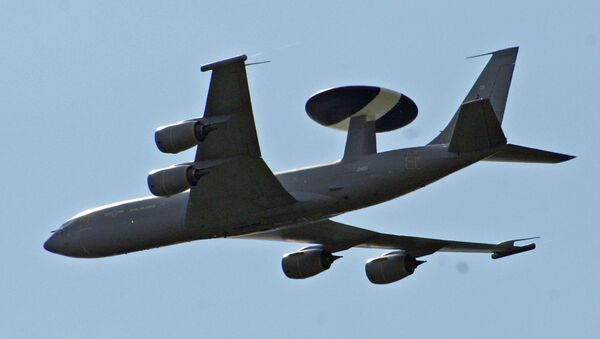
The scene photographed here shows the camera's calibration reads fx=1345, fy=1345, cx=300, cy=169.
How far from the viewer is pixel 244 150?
119 feet

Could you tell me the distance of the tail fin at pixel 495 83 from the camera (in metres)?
38.0

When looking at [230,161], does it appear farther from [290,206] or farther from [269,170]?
[290,206]

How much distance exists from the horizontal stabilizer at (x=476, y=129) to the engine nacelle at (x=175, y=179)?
23.1 ft

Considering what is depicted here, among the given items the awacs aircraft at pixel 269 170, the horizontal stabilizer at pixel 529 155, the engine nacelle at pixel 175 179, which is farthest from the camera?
the engine nacelle at pixel 175 179

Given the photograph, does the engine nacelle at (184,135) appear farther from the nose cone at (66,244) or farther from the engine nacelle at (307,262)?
the engine nacelle at (307,262)

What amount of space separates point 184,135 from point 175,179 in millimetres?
2037

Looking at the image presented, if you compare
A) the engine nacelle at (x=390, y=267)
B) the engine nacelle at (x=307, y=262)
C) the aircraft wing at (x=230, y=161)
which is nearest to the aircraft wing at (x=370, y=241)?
the engine nacelle at (x=307, y=262)

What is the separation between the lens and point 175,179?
36.9 metres

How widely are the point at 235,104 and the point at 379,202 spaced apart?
569cm

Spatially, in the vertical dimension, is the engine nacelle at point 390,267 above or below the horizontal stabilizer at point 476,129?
below

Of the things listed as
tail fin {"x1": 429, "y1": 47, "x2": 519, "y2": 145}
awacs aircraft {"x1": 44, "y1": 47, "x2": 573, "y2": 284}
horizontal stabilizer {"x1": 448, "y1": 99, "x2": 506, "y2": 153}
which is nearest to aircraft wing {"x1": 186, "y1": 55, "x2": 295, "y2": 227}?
awacs aircraft {"x1": 44, "y1": 47, "x2": 573, "y2": 284}

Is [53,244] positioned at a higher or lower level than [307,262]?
higher

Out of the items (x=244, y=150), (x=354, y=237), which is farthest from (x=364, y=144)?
(x=354, y=237)

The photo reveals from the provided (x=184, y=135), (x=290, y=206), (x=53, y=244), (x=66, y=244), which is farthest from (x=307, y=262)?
(x=184, y=135)
